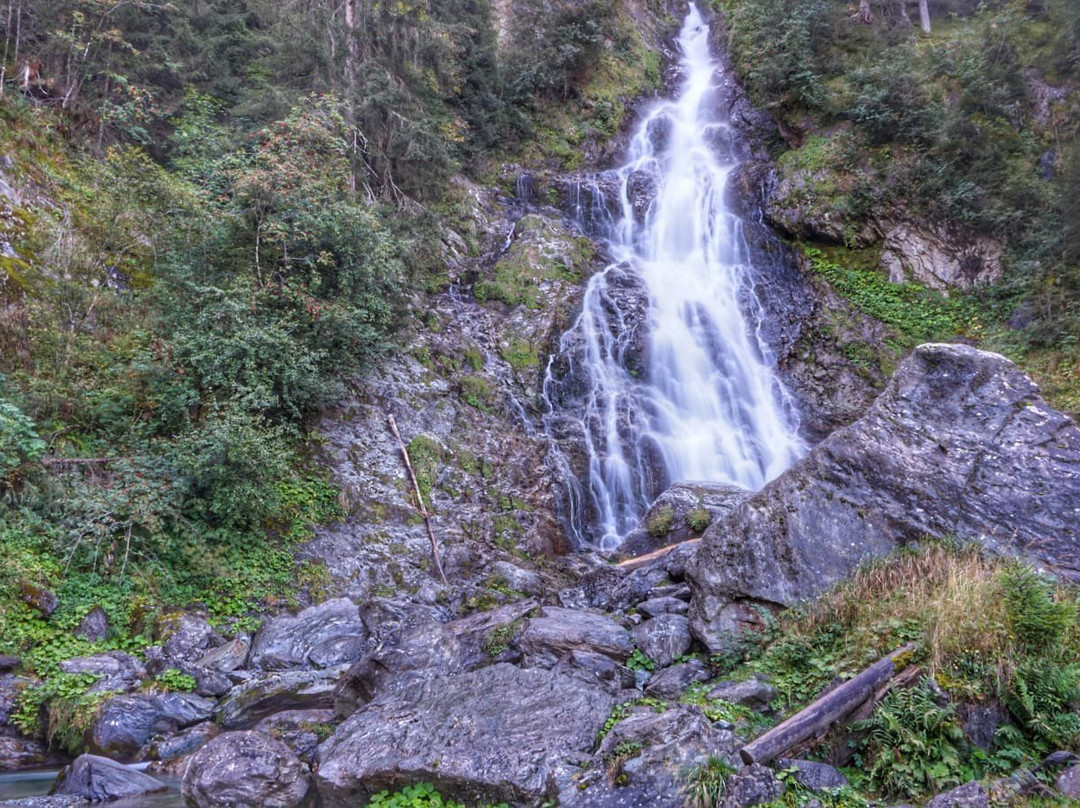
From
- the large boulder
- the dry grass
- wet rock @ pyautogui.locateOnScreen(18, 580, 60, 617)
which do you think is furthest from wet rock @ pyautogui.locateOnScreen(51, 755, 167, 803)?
the dry grass

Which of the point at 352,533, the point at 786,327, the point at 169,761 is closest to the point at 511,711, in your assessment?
the point at 169,761

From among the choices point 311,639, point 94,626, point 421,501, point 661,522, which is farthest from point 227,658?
point 661,522

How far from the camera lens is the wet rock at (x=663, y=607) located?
26.1 feet

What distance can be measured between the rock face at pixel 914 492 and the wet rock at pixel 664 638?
0.18 meters

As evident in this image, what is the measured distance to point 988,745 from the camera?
4.50 meters

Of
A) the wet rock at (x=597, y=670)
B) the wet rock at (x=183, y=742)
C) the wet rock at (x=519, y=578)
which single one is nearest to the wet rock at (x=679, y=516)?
the wet rock at (x=519, y=578)

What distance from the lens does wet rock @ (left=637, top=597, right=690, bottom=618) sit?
26.1 feet

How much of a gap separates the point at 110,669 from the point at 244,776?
3055mm

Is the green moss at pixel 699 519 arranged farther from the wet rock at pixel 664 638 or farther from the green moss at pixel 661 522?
the wet rock at pixel 664 638

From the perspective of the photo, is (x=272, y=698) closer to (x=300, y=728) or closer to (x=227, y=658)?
(x=300, y=728)

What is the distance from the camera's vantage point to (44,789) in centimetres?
590

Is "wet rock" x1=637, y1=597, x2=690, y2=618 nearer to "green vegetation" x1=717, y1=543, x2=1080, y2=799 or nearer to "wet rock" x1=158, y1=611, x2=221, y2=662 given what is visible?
"green vegetation" x1=717, y1=543, x2=1080, y2=799

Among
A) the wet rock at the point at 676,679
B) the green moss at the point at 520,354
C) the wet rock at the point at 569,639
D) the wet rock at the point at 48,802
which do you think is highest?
the green moss at the point at 520,354

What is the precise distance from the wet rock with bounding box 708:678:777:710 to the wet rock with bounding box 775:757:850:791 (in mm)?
825
